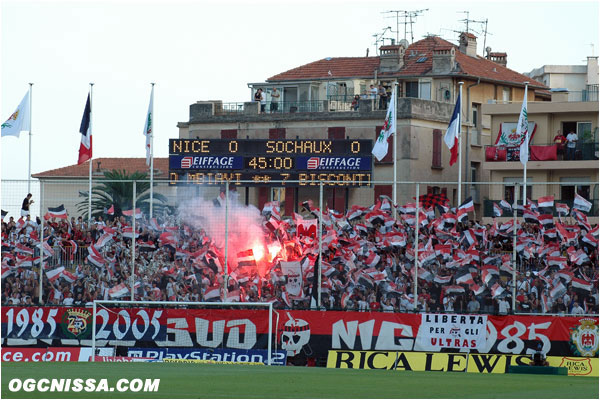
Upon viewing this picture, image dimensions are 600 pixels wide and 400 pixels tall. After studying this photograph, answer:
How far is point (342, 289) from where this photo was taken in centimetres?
3338

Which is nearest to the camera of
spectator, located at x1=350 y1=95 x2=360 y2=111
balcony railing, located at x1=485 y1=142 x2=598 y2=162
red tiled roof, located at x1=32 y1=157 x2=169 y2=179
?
balcony railing, located at x1=485 y1=142 x2=598 y2=162

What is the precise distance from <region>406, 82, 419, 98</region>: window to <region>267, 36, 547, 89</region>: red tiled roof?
593 millimetres

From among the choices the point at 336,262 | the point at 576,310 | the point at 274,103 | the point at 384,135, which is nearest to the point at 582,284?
the point at 576,310

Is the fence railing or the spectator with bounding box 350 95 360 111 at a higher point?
the spectator with bounding box 350 95 360 111

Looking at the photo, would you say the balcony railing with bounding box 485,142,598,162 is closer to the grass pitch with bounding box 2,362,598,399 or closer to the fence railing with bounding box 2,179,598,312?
the fence railing with bounding box 2,179,598,312

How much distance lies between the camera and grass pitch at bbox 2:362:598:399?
857 inches

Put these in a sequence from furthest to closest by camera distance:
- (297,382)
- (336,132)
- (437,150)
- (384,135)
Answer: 1. (336,132)
2. (437,150)
3. (384,135)
4. (297,382)

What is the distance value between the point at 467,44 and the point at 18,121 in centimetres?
3731

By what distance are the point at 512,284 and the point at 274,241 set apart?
7.46 meters

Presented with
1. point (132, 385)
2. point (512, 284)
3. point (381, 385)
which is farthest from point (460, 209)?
point (132, 385)

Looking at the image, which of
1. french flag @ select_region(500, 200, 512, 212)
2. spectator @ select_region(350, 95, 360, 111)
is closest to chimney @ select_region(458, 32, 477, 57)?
spectator @ select_region(350, 95, 360, 111)

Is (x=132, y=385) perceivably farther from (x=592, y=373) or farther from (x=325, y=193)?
(x=325, y=193)

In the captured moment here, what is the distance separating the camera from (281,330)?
32.5 meters

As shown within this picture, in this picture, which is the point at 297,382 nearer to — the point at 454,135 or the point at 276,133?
the point at 454,135
